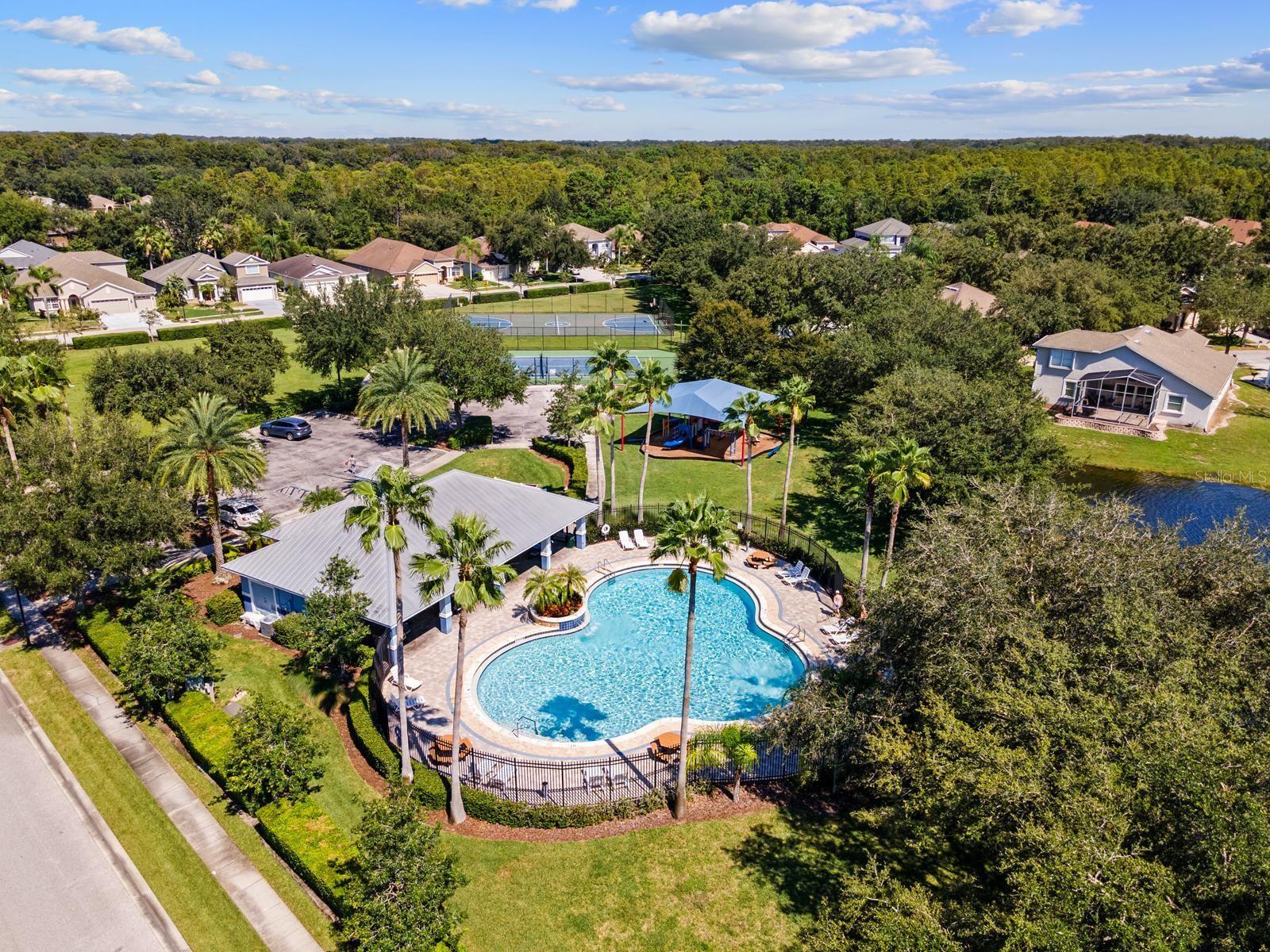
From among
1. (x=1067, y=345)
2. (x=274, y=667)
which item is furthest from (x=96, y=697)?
(x=1067, y=345)

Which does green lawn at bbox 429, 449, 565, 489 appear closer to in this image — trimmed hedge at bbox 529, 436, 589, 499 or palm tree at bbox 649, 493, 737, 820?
trimmed hedge at bbox 529, 436, 589, 499

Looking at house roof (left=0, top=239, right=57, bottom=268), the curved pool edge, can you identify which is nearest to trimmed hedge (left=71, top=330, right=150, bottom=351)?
house roof (left=0, top=239, right=57, bottom=268)

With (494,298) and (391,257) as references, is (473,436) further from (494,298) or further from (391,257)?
(391,257)

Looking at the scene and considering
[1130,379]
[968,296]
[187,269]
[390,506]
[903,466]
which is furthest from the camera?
[187,269]

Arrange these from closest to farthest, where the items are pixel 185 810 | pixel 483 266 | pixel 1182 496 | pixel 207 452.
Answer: pixel 185 810, pixel 207 452, pixel 1182 496, pixel 483 266

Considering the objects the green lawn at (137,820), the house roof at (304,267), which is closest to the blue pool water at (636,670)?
the green lawn at (137,820)

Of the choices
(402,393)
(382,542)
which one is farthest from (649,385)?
(382,542)

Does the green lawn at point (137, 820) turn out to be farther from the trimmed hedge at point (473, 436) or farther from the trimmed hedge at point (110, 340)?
the trimmed hedge at point (110, 340)
